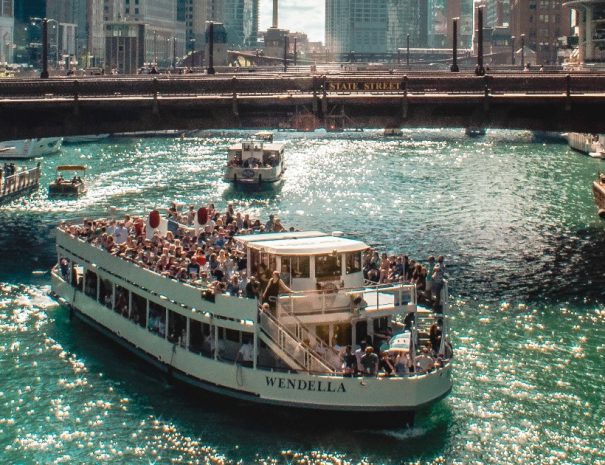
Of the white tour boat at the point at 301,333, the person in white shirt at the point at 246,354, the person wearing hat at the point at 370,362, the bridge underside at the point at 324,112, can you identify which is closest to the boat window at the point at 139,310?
the white tour boat at the point at 301,333

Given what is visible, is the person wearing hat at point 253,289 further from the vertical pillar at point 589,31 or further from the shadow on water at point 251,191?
the vertical pillar at point 589,31

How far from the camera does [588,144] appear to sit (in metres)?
120

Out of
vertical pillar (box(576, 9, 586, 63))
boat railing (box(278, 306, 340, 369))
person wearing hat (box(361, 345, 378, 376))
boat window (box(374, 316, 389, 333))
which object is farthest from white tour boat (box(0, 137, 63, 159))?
vertical pillar (box(576, 9, 586, 63))

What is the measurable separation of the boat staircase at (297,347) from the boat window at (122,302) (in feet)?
29.1

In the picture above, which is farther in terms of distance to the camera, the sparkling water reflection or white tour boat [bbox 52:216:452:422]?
white tour boat [bbox 52:216:452:422]

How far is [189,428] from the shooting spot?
31.3 metres

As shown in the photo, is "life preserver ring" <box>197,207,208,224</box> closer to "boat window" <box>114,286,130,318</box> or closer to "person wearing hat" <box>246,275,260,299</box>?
"boat window" <box>114,286,130,318</box>

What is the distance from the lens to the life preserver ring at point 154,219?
4241cm

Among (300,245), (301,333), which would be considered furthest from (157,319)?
(301,333)

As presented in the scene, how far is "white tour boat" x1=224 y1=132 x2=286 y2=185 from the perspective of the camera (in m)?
89.4

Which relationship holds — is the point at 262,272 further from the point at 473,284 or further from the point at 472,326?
the point at 473,284

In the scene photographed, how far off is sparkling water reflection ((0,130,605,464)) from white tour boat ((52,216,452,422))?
2.83 feet

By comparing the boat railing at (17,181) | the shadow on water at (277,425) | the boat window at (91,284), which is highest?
the boat railing at (17,181)

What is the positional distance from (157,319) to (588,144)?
92.8 metres
